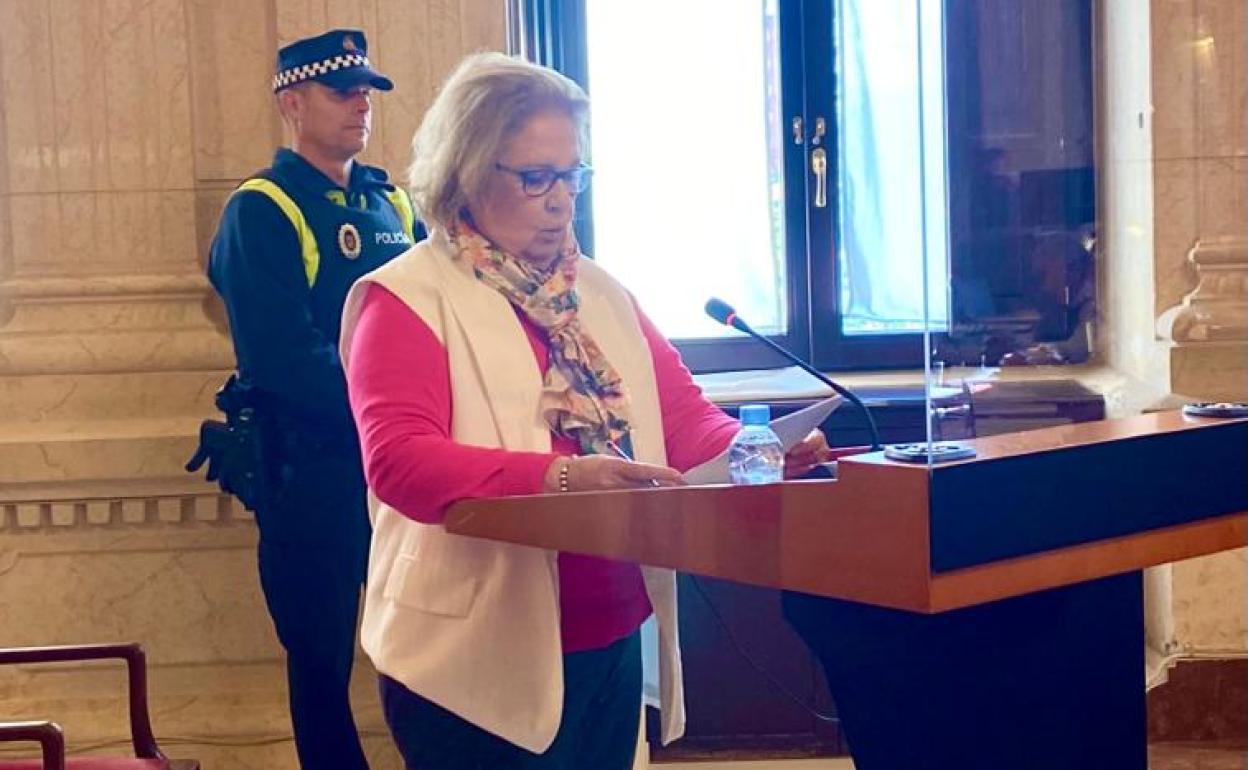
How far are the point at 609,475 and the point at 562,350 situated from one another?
0.31 metres

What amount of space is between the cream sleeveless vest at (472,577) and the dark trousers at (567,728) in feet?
0.09

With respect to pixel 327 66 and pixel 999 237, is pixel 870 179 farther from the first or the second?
pixel 999 237

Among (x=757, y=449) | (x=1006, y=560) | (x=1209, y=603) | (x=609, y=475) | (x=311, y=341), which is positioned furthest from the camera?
(x=1209, y=603)

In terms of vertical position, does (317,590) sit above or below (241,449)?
below

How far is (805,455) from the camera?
2.02 metres

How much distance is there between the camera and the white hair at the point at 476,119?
2039 millimetres

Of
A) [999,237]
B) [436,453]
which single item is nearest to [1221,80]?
[999,237]

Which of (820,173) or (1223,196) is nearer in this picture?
(1223,196)

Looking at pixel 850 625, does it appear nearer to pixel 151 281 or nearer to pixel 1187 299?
pixel 1187 299

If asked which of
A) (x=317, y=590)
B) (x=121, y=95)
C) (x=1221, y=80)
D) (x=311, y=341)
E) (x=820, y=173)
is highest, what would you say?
(x=121, y=95)

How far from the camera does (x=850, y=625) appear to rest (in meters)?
1.77

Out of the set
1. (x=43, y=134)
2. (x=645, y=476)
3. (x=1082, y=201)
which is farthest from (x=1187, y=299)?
(x=43, y=134)

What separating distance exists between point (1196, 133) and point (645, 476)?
6.86 feet

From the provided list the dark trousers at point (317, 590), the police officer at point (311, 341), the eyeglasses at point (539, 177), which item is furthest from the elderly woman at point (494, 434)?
the dark trousers at point (317, 590)
